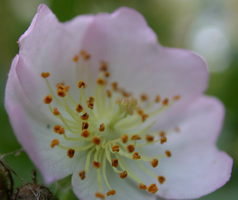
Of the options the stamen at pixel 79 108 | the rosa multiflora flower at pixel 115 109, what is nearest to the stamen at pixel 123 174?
the rosa multiflora flower at pixel 115 109

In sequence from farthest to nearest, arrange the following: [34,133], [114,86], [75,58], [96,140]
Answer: [114,86]
[75,58]
[96,140]
[34,133]

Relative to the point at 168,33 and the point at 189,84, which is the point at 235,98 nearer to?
the point at 168,33

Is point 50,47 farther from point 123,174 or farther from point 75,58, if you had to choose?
point 123,174

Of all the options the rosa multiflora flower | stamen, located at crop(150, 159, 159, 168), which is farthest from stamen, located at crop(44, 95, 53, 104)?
stamen, located at crop(150, 159, 159, 168)

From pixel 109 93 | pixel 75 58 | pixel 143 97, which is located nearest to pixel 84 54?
pixel 75 58

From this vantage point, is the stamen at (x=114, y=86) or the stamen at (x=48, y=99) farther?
the stamen at (x=114, y=86)

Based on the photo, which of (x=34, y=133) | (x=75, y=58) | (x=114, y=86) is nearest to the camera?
(x=34, y=133)

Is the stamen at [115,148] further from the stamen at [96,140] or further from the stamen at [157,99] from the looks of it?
the stamen at [157,99]

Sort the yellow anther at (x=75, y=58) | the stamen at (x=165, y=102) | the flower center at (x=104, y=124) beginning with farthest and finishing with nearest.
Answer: the stamen at (x=165, y=102) < the yellow anther at (x=75, y=58) < the flower center at (x=104, y=124)

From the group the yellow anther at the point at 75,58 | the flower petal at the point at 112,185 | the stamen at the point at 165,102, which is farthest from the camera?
the stamen at the point at 165,102
